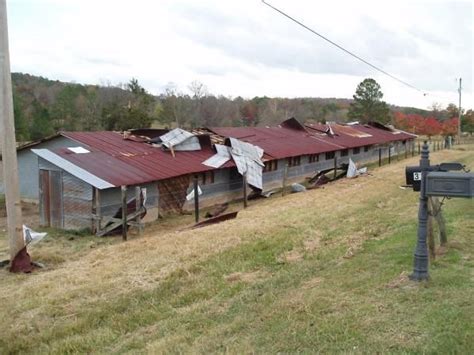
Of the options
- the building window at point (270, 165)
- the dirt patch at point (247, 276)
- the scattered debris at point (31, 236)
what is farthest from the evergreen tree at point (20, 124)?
the dirt patch at point (247, 276)

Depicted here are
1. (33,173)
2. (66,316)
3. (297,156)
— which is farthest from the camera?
(297,156)

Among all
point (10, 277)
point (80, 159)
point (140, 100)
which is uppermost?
point (140, 100)

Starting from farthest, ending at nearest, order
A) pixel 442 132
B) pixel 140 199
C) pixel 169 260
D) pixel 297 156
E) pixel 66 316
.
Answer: pixel 442 132, pixel 297 156, pixel 140 199, pixel 169 260, pixel 66 316

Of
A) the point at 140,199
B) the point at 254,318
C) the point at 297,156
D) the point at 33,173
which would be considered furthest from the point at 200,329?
the point at 297,156

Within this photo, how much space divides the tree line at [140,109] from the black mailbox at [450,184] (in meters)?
46.0

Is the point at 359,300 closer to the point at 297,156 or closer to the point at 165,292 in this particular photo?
the point at 165,292

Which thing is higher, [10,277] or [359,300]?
[359,300]

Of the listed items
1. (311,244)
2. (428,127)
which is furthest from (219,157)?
(428,127)

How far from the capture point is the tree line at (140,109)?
176 feet

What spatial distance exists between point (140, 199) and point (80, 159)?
290 centimetres

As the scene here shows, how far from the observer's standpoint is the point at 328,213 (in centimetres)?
1355

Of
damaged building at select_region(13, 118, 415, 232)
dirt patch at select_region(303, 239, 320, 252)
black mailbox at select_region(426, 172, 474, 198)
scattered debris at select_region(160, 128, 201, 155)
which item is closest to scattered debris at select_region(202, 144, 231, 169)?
damaged building at select_region(13, 118, 415, 232)

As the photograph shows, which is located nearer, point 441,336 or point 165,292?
point 441,336

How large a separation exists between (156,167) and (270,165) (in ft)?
28.7
